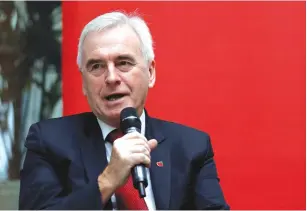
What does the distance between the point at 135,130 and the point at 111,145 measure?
261 millimetres

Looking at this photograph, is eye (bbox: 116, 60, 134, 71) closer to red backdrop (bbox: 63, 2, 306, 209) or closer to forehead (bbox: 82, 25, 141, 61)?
forehead (bbox: 82, 25, 141, 61)

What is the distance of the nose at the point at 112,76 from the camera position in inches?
48.8

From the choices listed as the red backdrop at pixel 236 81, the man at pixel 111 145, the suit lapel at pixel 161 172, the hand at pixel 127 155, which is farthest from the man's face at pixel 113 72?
the red backdrop at pixel 236 81

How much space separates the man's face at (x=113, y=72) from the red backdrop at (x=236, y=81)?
536 mm

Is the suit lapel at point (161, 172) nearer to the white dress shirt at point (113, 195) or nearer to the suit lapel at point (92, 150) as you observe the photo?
the white dress shirt at point (113, 195)

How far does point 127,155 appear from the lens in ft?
3.34

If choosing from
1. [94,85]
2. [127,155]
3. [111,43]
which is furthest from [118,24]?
[127,155]

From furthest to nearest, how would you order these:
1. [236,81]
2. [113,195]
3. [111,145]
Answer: [236,81] → [111,145] → [113,195]

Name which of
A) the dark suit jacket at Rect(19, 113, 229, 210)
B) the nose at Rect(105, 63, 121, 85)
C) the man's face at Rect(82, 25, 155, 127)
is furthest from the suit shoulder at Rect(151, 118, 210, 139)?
the nose at Rect(105, 63, 121, 85)

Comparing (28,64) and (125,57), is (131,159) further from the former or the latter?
(28,64)

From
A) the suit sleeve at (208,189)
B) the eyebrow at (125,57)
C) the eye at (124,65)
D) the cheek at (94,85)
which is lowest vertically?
the suit sleeve at (208,189)

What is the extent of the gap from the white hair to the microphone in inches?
10.3

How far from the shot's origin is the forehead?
50.1 inches

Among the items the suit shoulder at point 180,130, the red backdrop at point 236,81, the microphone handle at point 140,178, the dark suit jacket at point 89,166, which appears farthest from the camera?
the red backdrop at point 236,81
